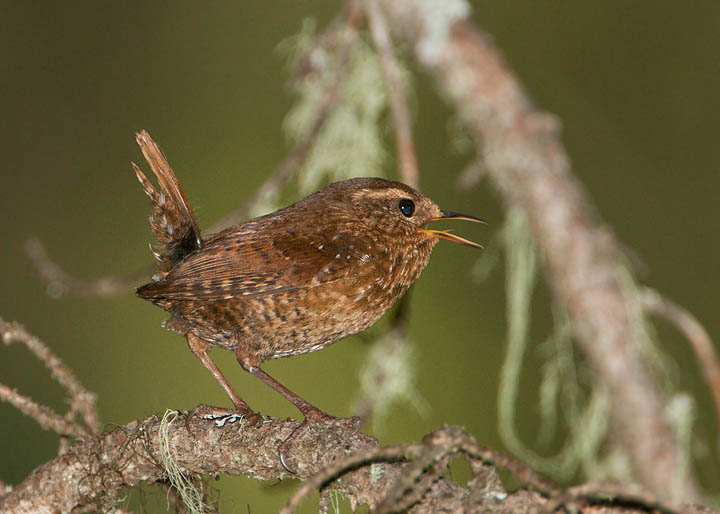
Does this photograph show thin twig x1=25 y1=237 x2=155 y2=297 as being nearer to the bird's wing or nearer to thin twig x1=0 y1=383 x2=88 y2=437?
the bird's wing

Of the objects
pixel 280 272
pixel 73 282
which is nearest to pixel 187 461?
pixel 280 272

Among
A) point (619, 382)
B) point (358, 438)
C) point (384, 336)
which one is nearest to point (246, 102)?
point (384, 336)

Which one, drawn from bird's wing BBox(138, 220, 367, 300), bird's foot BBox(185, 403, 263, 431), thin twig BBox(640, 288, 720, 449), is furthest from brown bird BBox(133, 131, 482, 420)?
thin twig BBox(640, 288, 720, 449)

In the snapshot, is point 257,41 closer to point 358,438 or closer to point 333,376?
point 333,376

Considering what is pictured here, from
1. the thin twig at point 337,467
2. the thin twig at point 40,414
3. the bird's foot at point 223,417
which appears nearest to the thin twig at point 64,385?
the thin twig at point 40,414

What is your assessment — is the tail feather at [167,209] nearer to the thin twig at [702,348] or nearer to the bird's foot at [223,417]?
the bird's foot at [223,417]

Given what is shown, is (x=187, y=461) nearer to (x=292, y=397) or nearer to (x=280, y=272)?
(x=292, y=397)
